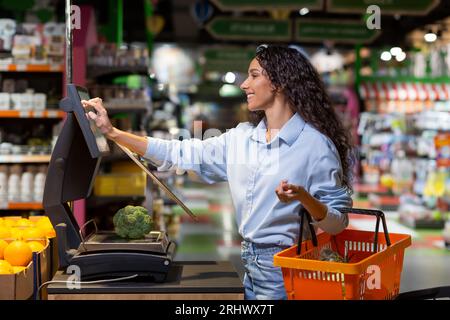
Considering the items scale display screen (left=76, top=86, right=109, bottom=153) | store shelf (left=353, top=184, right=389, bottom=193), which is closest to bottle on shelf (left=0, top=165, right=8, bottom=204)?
scale display screen (left=76, top=86, right=109, bottom=153)

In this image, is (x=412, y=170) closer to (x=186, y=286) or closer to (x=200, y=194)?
(x=200, y=194)

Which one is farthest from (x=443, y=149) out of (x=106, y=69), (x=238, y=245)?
(x=106, y=69)

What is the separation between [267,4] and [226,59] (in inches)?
176

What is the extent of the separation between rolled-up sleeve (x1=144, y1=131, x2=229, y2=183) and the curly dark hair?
341 mm

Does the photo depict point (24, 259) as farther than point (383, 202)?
No

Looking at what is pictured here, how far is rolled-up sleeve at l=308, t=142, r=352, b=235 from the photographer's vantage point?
2354 millimetres

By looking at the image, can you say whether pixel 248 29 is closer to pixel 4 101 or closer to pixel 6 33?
pixel 6 33

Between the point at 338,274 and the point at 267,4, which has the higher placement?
the point at 267,4

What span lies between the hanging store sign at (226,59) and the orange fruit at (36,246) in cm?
1056

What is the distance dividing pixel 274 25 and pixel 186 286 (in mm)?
9531

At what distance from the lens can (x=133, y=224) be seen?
2.38m

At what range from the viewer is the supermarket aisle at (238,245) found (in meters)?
7.44

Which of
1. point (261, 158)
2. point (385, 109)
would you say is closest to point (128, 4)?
point (385, 109)

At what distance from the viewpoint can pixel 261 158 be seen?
263cm
